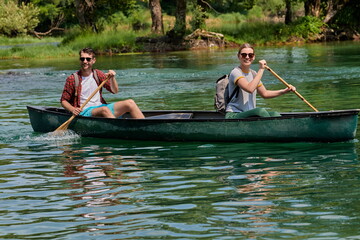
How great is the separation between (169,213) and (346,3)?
36.2 metres

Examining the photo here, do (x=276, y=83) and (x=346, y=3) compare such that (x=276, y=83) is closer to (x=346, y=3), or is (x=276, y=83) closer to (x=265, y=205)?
(x=265, y=205)

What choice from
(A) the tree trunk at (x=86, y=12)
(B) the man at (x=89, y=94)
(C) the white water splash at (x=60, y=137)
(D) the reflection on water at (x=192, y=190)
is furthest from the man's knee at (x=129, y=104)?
(A) the tree trunk at (x=86, y=12)

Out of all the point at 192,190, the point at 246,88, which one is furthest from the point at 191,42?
the point at 192,190

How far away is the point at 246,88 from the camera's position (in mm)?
9234

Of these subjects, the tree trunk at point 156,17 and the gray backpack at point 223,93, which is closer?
the gray backpack at point 223,93

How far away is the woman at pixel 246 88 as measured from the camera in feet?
30.1

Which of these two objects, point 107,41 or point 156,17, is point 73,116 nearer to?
point 107,41

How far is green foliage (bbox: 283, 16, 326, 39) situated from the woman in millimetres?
29128

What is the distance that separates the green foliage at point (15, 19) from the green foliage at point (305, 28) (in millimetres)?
27348

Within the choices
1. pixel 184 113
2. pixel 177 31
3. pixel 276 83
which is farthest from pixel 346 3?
pixel 184 113

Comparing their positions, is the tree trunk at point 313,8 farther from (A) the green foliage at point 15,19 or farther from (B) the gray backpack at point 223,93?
(B) the gray backpack at point 223,93

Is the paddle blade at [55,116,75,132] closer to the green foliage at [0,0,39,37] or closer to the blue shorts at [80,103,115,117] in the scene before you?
the blue shorts at [80,103,115,117]

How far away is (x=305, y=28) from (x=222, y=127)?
29438 mm

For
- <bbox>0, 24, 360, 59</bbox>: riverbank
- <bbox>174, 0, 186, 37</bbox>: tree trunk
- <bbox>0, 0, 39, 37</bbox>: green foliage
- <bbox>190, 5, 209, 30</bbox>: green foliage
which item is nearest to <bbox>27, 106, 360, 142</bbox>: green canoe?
<bbox>0, 24, 360, 59</bbox>: riverbank
